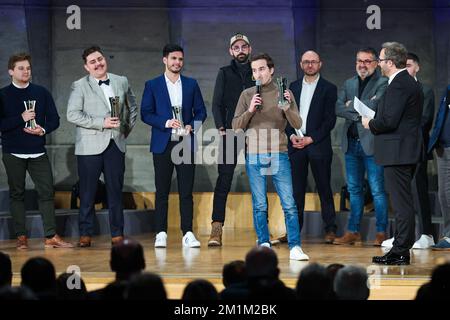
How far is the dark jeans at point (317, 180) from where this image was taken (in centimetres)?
771

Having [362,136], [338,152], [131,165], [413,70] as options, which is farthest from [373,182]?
[131,165]

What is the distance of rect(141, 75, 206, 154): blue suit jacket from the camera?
7.42 metres

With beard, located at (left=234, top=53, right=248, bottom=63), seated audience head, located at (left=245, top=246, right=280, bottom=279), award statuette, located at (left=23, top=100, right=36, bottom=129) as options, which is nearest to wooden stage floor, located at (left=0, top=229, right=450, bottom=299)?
award statuette, located at (left=23, top=100, right=36, bottom=129)

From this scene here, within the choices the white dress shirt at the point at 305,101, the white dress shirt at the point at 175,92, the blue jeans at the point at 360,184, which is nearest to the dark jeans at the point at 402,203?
the blue jeans at the point at 360,184

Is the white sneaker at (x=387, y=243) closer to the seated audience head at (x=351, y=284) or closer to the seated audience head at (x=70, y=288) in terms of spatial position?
the seated audience head at (x=351, y=284)

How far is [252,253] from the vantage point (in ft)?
13.0

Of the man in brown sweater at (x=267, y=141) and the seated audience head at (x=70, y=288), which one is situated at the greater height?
the man in brown sweater at (x=267, y=141)

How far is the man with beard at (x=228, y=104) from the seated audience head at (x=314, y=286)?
3.71m

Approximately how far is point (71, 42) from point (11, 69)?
2.17 m

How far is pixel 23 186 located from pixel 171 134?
1.28 m

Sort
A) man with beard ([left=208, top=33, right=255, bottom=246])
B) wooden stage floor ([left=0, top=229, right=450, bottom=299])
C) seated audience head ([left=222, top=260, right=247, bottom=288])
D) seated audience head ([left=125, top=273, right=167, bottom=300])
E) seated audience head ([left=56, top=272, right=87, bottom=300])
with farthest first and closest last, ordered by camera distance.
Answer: man with beard ([left=208, top=33, right=255, bottom=246])
wooden stage floor ([left=0, top=229, right=450, bottom=299])
seated audience head ([left=222, top=260, right=247, bottom=288])
seated audience head ([left=56, top=272, right=87, bottom=300])
seated audience head ([left=125, top=273, right=167, bottom=300])

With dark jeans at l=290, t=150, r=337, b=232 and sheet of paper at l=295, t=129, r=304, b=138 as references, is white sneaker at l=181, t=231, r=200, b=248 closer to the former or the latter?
dark jeans at l=290, t=150, r=337, b=232

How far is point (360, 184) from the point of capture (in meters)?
7.64

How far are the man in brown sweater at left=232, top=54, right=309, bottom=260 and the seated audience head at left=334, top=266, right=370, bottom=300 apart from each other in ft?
8.23
